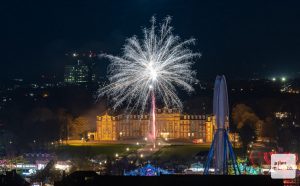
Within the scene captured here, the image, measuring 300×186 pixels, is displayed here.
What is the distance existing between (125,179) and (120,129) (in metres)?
45.6

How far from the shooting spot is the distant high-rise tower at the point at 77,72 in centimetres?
10411

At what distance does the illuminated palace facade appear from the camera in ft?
179

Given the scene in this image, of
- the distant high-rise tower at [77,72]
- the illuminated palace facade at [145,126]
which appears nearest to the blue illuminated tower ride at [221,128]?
the illuminated palace facade at [145,126]

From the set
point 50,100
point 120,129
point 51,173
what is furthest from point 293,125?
point 50,100

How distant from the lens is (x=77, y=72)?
105875 mm

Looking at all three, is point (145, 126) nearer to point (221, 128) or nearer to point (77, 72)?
point (221, 128)

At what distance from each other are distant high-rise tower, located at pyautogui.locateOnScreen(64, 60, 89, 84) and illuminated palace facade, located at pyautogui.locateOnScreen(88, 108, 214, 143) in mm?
47572

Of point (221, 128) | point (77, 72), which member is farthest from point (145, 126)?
point (77, 72)

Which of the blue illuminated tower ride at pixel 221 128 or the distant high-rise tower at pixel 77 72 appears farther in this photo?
the distant high-rise tower at pixel 77 72

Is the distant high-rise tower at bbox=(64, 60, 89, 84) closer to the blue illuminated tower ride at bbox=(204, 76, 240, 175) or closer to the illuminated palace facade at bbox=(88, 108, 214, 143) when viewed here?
the illuminated palace facade at bbox=(88, 108, 214, 143)

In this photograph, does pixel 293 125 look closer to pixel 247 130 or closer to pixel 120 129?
pixel 247 130

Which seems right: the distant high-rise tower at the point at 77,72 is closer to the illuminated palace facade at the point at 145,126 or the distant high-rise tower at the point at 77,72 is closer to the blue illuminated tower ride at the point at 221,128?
the illuminated palace facade at the point at 145,126

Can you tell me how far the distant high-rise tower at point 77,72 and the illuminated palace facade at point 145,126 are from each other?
4757cm

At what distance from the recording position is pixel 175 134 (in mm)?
55594
